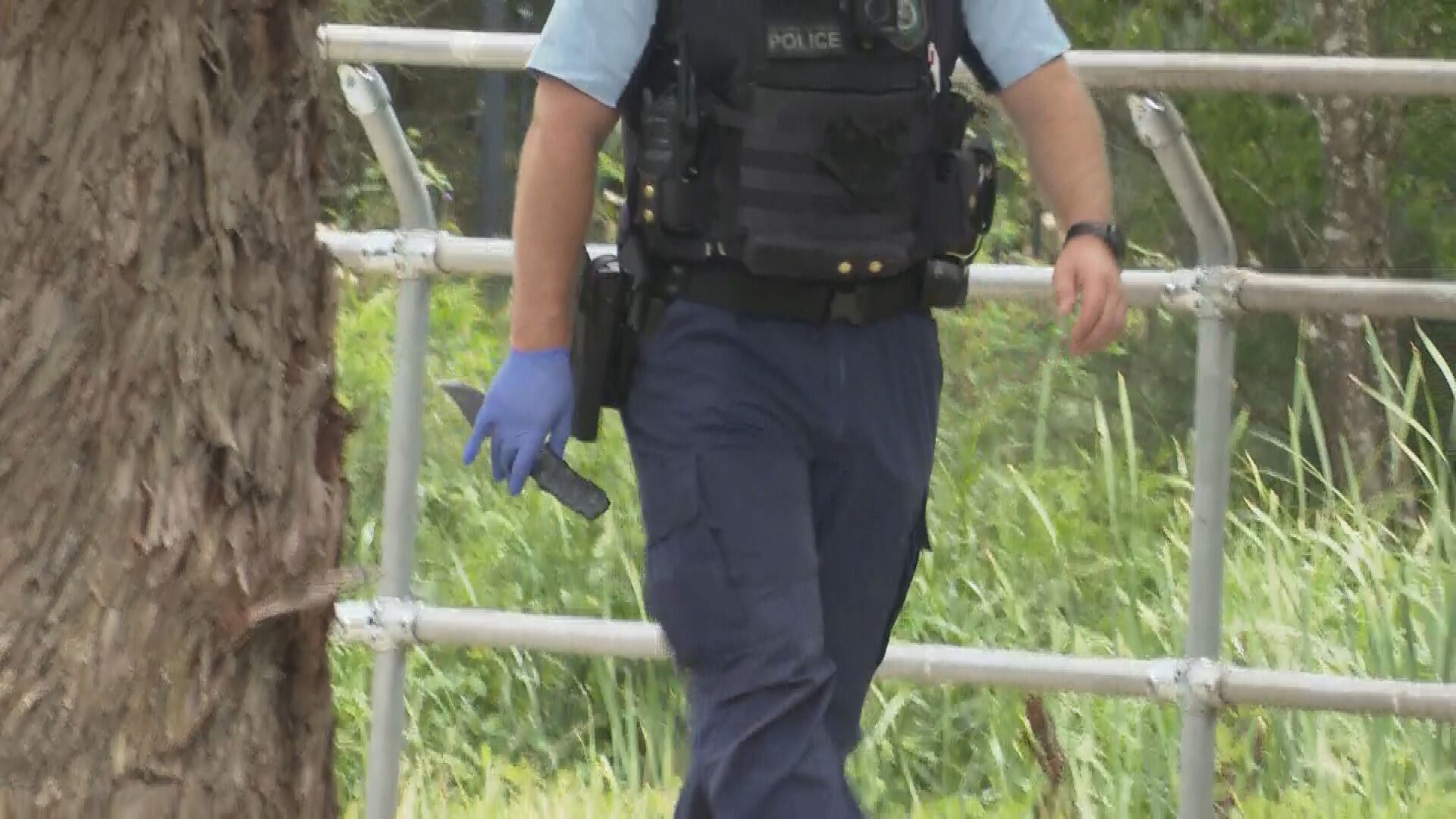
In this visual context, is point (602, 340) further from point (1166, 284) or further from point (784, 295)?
point (1166, 284)

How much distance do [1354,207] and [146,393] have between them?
653cm

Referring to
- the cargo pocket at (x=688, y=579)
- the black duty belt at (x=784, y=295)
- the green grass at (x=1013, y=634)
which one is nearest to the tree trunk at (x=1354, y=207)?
the green grass at (x=1013, y=634)

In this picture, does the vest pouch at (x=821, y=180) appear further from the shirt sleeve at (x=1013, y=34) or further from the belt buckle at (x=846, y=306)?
the shirt sleeve at (x=1013, y=34)

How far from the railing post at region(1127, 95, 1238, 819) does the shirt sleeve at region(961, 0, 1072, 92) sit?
43cm

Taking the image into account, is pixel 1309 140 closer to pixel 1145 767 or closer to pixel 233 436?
pixel 1145 767

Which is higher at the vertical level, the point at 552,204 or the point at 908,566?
the point at 552,204

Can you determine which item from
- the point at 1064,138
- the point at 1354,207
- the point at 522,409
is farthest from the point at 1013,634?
the point at 1354,207

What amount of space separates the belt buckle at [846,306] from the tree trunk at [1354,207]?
5.15 metres

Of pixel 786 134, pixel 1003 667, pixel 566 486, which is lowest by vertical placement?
pixel 1003 667

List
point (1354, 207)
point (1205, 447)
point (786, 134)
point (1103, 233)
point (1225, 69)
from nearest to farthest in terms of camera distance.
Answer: point (786, 134) < point (1103, 233) < point (1225, 69) < point (1205, 447) < point (1354, 207)

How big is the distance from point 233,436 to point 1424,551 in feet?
8.59

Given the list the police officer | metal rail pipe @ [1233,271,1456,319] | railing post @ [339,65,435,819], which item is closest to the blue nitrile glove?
the police officer

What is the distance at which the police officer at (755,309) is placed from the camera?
8.41ft

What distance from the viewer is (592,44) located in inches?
101
